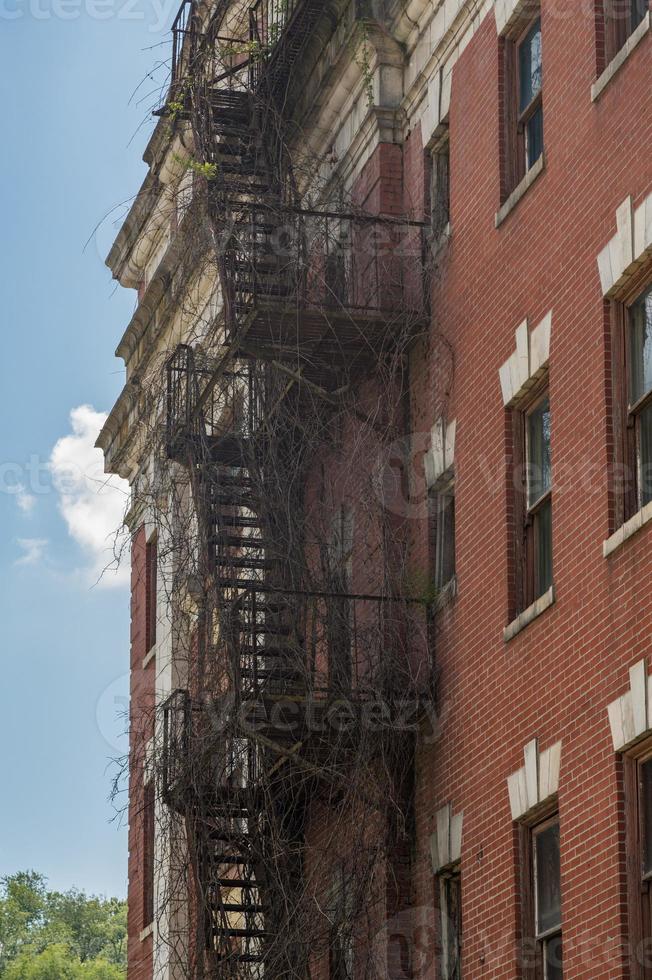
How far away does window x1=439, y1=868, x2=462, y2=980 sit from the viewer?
16.0m

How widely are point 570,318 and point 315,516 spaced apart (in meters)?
6.22

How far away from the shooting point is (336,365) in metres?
19.1

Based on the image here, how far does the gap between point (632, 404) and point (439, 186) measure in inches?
231

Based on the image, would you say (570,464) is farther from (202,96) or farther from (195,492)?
(202,96)

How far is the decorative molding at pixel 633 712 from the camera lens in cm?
1230

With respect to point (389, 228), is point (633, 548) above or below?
below

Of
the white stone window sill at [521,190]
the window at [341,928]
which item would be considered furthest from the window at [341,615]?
the white stone window sill at [521,190]

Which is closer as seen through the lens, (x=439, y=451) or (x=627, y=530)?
(x=627, y=530)

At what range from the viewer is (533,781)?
559 inches

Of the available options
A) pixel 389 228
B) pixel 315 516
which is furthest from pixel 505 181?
pixel 315 516

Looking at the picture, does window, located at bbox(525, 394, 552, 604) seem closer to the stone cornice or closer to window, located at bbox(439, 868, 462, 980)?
window, located at bbox(439, 868, 462, 980)

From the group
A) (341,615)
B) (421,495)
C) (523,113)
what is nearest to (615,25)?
(523,113)

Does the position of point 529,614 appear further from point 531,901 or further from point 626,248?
point 626,248

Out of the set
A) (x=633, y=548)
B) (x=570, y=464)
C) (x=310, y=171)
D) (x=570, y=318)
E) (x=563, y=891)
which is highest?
(x=310, y=171)
